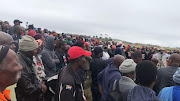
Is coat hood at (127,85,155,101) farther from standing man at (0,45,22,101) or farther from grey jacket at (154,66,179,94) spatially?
grey jacket at (154,66,179,94)

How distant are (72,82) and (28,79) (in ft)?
3.83

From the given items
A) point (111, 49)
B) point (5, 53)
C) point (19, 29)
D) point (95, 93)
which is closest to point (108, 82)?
point (95, 93)

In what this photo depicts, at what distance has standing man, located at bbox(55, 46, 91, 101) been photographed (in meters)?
2.21

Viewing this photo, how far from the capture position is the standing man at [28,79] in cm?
279

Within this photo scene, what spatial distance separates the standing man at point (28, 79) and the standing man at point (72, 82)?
2.43ft

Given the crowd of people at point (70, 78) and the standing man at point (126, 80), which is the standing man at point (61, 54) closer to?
the crowd of people at point (70, 78)

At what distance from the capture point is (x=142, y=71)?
2094mm

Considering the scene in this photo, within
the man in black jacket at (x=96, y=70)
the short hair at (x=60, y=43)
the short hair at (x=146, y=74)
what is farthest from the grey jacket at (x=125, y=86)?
the short hair at (x=60, y=43)

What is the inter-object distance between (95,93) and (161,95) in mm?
2645

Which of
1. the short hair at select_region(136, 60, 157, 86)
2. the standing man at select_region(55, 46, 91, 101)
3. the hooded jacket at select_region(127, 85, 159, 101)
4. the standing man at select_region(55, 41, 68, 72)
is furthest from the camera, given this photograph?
the standing man at select_region(55, 41, 68, 72)

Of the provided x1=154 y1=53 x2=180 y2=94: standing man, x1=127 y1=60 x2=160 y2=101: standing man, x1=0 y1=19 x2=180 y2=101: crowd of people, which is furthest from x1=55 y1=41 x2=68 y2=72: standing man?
x1=127 y1=60 x2=160 y2=101: standing man

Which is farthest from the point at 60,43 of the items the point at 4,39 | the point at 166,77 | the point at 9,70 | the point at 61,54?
the point at 9,70

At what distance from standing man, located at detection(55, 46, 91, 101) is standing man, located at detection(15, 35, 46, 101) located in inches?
29.1

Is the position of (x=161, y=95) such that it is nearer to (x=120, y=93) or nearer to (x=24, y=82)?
(x=120, y=93)
